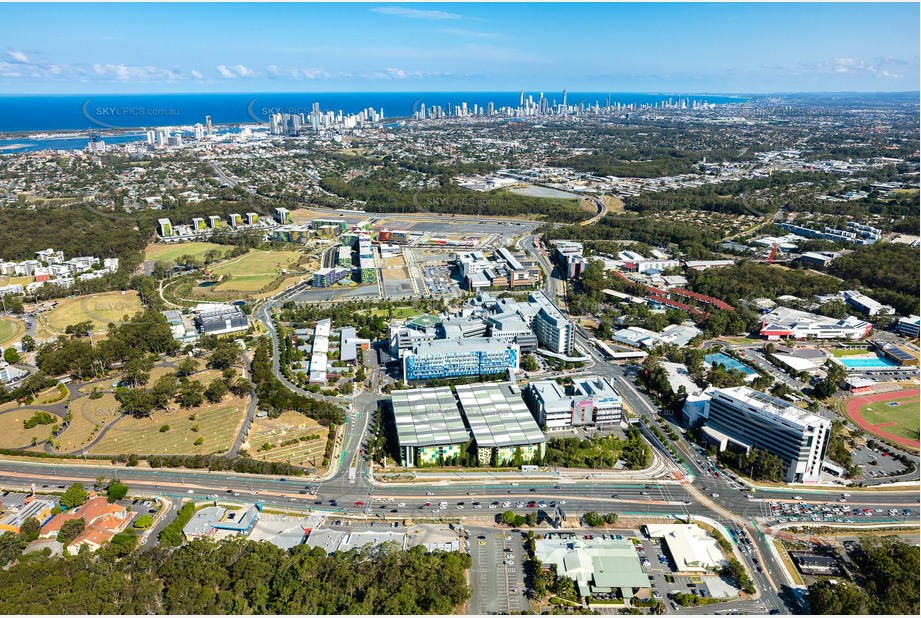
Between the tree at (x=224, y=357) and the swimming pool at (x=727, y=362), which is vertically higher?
the tree at (x=224, y=357)

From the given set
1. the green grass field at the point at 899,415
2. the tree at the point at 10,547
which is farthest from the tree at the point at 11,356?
the green grass field at the point at 899,415

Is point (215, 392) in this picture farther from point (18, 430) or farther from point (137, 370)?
point (18, 430)

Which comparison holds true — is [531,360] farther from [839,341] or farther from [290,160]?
[290,160]

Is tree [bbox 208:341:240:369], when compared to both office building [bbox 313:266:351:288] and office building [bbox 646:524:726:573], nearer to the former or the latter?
office building [bbox 313:266:351:288]

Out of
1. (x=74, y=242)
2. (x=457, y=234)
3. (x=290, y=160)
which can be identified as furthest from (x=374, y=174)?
(x=74, y=242)

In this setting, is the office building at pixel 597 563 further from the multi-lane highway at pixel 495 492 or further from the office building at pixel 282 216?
the office building at pixel 282 216

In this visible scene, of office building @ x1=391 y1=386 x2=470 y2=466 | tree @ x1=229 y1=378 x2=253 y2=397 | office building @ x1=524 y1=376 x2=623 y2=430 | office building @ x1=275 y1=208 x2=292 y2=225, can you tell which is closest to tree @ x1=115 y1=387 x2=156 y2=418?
tree @ x1=229 y1=378 x2=253 y2=397
